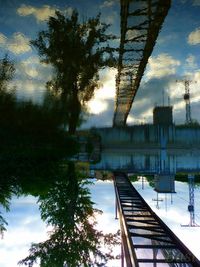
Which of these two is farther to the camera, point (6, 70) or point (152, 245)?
point (6, 70)

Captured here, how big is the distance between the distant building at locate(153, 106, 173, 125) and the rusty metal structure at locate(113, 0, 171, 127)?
12.3 ft

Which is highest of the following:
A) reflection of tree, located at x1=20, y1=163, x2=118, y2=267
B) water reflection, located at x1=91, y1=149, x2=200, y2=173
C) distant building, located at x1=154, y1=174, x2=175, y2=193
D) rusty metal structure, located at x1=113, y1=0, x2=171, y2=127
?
rusty metal structure, located at x1=113, y1=0, x2=171, y2=127

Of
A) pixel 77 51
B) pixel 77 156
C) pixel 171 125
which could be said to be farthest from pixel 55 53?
pixel 171 125

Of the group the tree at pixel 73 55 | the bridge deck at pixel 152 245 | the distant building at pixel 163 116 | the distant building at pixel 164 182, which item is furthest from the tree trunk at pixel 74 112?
the bridge deck at pixel 152 245

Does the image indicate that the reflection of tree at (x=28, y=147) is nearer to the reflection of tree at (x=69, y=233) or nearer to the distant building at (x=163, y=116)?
the reflection of tree at (x=69, y=233)

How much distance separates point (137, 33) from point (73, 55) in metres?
14.1

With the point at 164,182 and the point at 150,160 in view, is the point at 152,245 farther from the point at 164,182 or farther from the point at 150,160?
the point at 164,182

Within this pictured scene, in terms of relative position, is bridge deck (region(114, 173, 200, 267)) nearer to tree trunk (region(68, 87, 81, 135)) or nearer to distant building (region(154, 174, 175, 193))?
distant building (region(154, 174, 175, 193))

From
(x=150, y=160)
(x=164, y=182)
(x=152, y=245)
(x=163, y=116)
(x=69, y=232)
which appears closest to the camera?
(x=152, y=245)

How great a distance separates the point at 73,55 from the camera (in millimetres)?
31109

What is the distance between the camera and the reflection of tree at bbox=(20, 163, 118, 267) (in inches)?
656

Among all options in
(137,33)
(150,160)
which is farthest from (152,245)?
(150,160)

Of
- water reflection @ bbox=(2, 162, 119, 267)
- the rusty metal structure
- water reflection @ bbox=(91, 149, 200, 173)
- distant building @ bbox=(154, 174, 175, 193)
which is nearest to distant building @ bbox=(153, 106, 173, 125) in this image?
water reflection @ bbox=(91, 149, 200, 173)

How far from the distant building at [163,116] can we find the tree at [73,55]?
333 inches
